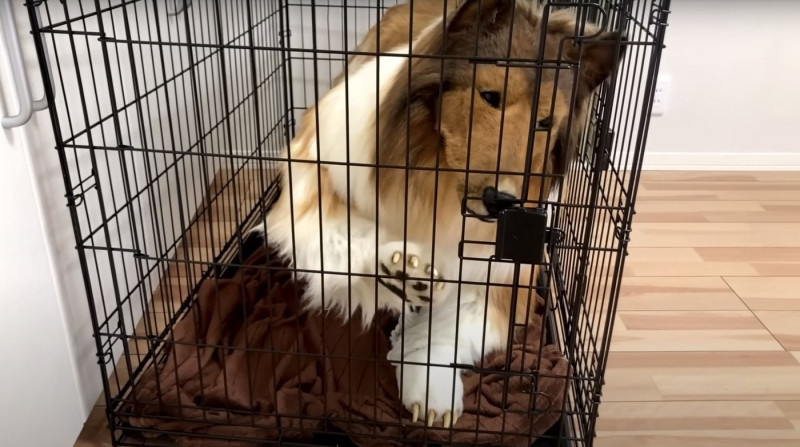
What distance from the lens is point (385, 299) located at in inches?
61.6

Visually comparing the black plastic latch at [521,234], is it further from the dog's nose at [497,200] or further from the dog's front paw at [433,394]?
the dog's front paw at [433,394]

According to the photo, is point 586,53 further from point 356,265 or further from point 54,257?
point 54,257

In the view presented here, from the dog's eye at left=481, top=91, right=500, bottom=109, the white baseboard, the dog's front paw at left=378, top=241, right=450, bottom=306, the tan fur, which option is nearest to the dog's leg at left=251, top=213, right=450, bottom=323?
the dog's front paw at left=378, top=241, right=450, bottom=306

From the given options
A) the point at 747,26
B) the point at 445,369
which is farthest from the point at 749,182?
the point at 445,369

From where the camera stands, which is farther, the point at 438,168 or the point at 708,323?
the point at 708,323

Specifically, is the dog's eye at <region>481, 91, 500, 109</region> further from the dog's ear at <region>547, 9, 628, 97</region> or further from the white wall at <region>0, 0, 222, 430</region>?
the white wall at <region>0, 0, 222, 430</region>

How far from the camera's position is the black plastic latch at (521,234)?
1.03 m

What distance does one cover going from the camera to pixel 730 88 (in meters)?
2.63

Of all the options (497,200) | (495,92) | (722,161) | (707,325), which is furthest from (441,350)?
(722,161)

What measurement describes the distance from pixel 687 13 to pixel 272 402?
2080mm

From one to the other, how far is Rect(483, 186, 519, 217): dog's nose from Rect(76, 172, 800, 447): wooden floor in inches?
24.8

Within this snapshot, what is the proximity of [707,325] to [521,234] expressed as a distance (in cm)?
101

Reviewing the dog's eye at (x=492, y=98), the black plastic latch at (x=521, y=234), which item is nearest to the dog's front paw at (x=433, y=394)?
the black plastic latch at (x=521, y=234)

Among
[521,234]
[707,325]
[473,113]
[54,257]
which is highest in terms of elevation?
[473,113]
